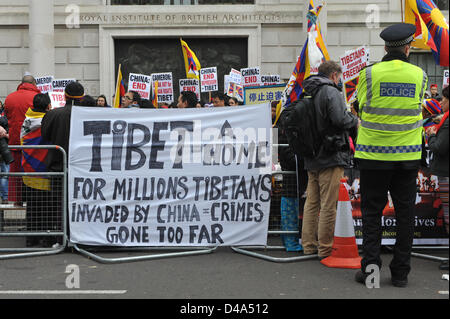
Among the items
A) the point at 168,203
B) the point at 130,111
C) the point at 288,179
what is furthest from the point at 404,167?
the point at 130,111

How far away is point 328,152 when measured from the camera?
19.3 feet

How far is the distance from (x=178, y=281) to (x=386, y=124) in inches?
92.7

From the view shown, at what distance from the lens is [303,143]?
5.95m

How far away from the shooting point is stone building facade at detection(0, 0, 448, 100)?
15656 millimetres

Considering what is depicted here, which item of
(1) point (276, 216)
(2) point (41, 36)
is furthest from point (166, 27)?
(1) point (276, 216)

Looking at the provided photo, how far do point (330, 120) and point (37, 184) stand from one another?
3536 mm

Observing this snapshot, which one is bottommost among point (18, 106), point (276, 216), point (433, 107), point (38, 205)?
point (276, 216)

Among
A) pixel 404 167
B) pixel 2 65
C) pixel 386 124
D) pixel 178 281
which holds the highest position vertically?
pixel 2 65

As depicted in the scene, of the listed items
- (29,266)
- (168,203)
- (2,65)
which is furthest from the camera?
(2,65)

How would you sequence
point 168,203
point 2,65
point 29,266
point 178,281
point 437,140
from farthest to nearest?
point 2,65, point 168,203, point 29,266, point 178,281, point 437,140

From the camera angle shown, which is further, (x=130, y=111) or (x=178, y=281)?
(x=130, y=111)

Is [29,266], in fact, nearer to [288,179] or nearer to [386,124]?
[288,179]

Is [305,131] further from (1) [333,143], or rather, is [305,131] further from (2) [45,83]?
Result: (2) [45,83]

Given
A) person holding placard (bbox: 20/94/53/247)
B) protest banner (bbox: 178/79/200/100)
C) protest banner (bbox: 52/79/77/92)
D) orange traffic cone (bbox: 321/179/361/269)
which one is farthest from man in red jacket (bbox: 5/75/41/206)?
orange traffic cone (bbox: 321/179/361/269)
